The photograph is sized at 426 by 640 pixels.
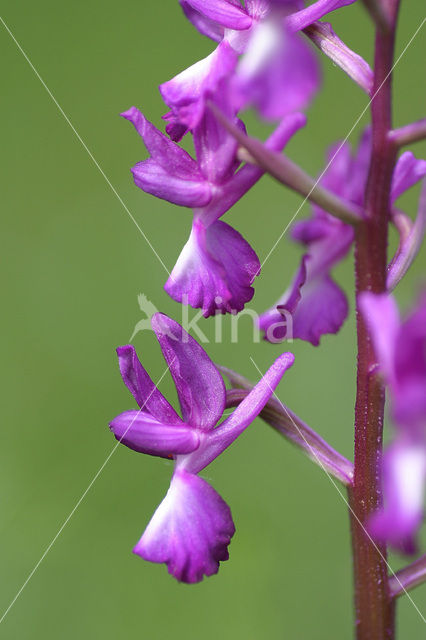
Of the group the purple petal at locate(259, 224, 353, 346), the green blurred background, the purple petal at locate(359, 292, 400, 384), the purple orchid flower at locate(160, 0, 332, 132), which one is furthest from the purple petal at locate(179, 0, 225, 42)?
the green blurred background

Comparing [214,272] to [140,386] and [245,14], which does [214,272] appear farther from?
[245,14]

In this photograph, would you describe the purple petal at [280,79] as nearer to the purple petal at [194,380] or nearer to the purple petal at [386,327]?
the purple petal at [386,327]

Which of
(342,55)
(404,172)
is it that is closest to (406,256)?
(404,172)

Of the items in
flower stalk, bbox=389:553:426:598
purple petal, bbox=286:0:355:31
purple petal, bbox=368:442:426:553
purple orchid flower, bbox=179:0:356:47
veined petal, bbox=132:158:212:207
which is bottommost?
flower stalk, bbox=389:553:426:598

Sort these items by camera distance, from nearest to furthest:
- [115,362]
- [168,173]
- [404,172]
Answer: [168,173], [404,172], [115,362]

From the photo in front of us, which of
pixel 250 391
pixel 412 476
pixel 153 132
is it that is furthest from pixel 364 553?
pixel 153 132

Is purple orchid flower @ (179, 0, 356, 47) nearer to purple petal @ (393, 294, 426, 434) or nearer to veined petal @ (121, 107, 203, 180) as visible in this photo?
veined petal @ (121, 107, 203, 180)

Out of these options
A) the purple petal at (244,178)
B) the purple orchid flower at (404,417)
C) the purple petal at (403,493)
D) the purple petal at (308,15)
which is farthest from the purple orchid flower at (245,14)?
the purple petal at (403,493)
